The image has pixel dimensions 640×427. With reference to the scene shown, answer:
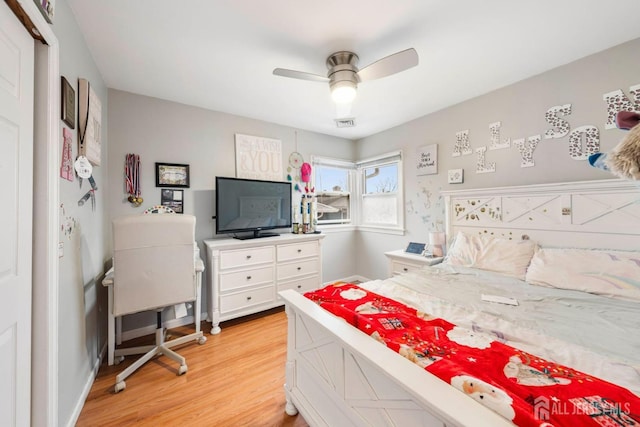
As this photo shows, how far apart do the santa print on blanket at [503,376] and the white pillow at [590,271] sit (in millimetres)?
1152

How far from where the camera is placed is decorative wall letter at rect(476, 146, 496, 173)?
8.29 ft

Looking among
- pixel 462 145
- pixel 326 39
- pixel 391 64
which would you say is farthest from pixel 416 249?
pixel 326 39

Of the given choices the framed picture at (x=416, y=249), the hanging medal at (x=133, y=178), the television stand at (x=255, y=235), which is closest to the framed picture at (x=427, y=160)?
the framed picture at (x=416, y=249)

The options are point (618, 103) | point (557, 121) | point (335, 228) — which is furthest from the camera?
point (335, 228)

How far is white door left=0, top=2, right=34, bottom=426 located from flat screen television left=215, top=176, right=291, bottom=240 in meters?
1.66

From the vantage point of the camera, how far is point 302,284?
3.09 meters

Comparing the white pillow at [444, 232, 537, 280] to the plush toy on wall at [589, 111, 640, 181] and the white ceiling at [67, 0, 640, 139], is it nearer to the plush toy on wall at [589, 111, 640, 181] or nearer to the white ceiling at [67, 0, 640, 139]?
the plush toy on wall at [589, 111, 640, 181]

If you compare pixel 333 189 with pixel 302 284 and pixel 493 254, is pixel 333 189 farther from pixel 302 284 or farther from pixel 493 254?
pixel 493 254

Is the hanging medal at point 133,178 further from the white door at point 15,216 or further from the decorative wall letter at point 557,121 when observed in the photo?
the decorative wall letter at point 557,121

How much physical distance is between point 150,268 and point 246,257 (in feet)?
3.23

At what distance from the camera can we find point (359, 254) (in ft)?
13.5

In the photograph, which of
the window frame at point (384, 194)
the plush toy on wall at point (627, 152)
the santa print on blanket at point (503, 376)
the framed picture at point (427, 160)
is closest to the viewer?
the santa print on blanket at point (503, 376)

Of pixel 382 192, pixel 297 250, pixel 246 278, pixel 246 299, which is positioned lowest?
pixel 246 299

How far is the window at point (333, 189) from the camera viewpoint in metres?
3.87
